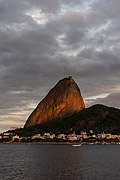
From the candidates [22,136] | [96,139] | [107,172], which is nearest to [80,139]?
[96,139]

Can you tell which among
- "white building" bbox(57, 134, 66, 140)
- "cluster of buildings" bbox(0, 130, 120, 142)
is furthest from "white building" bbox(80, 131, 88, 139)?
"white building" bbox(57, 134, 66, 140)

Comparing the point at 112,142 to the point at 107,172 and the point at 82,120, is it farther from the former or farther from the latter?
the point at 107,172

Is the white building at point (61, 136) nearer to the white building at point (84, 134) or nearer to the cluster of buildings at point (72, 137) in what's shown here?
the cluster of buildings at point (72, 137)

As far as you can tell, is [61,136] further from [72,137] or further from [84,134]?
[84,134]

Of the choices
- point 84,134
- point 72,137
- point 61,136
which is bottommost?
point 72,137

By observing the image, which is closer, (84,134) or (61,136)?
(84,134)

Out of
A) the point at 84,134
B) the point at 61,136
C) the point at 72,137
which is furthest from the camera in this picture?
the point at 61,136

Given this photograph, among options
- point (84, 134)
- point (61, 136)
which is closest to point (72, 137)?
point (84, 134)

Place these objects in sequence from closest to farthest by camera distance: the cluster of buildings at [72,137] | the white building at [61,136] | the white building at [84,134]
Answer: the cluster of buildings at [72,137], the white building at [84,134], the white building at [61,136]

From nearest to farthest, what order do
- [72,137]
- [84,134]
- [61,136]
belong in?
[72,137] → [84,134] → [61,136]

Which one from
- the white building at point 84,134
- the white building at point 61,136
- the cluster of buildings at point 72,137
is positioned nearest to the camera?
the cluster of buildings at point 72,137

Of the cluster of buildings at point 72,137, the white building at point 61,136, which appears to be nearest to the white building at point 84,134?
the cluster of buildings at point 72,137

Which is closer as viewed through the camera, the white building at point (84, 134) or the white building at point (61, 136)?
the white building at point (84, 134)

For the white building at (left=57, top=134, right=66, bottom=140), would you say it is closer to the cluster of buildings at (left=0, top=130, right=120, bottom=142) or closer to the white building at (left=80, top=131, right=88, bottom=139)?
the cluster of buildings at (left=0, top=130, right=120, bottom=142)
